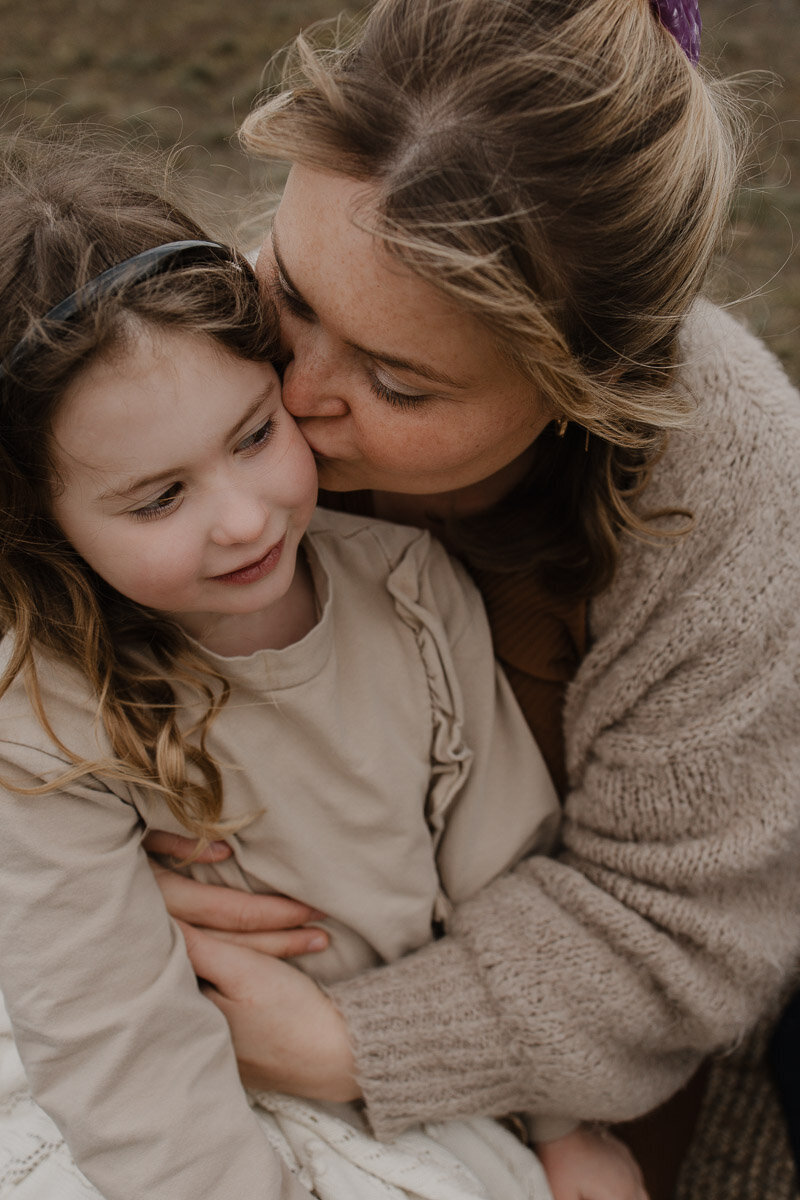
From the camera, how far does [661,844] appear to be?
145 cm

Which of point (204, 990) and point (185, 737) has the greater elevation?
point (185, 737)

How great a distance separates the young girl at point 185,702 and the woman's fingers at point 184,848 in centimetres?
3

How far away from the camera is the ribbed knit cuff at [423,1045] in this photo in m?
1.40

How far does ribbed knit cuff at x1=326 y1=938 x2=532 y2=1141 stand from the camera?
140 cm

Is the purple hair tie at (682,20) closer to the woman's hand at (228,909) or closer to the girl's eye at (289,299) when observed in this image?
the girl's eye at (289,299)

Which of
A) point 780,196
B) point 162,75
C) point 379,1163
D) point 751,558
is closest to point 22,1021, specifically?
point 379,1163

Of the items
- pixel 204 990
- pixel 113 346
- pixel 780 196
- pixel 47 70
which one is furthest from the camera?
pixel 47 70

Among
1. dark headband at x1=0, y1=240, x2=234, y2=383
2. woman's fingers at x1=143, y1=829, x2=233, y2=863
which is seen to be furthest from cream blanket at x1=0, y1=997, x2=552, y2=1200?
dark headband at x1=0, y1=240, x2=234, y2=383

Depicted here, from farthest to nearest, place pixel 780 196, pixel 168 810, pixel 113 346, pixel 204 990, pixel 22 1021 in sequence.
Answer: pixel 780 196, pixel 204 990, pixel 168 810, pixel 22 1021, pixel 113 346

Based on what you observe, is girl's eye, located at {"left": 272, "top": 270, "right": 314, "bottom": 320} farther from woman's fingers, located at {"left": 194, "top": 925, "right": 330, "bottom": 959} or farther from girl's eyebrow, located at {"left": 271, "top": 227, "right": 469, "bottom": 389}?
woman's fingers, located at {"left": 194, "top": 925, "right": 330, "bottom": 959}

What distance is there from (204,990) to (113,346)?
35.0 inches

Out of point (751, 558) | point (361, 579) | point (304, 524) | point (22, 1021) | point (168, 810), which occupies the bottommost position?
point (22, 1021)

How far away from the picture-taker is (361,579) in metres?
1.46

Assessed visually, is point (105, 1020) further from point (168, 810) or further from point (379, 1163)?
point (379, 1163)
